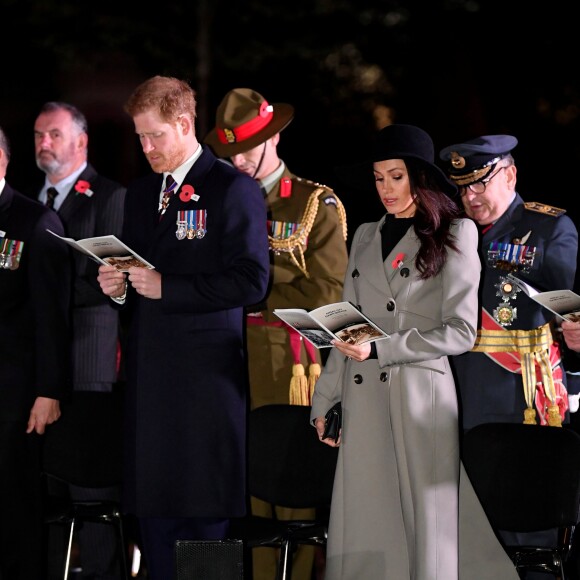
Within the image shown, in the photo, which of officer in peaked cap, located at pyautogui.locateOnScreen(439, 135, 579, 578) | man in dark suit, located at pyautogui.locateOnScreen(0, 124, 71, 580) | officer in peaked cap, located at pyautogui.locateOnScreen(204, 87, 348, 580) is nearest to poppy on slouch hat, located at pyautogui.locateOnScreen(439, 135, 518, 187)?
officer in peaked cap, located at pyautogui.locateOnScreen(439, 135, 579, 578)

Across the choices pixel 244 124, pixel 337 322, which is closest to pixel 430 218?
pixel 337 322

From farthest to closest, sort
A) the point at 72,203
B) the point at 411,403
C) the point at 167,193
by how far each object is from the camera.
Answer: the point at 72,203
the point at 167,193
the point at 411,403

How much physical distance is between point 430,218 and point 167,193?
35.9 inches

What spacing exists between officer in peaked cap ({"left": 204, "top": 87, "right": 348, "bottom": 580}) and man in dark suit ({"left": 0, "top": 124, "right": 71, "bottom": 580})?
0.86 meters

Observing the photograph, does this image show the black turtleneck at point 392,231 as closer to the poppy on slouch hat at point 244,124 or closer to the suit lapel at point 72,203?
the poppy on slouch hat at point 244,124

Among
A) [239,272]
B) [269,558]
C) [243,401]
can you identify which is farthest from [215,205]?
[269,558]

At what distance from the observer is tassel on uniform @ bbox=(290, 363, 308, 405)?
479cm

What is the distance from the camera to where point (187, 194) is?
393 cm

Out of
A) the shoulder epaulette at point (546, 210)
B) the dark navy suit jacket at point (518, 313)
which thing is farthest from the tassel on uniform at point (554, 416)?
the shoulder epaulette at point (546, 210)

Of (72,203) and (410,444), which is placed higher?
(72,203)

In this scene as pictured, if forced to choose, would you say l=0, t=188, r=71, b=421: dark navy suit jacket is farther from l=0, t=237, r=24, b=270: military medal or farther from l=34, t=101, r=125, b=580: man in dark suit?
l=34, t=101, r=125, b=580: man in dark suit

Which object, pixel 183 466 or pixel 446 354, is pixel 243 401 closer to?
pixel 183 466

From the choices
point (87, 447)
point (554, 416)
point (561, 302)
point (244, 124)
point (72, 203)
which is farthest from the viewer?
point (72, 203)

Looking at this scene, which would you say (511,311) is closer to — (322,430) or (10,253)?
(322,430)
